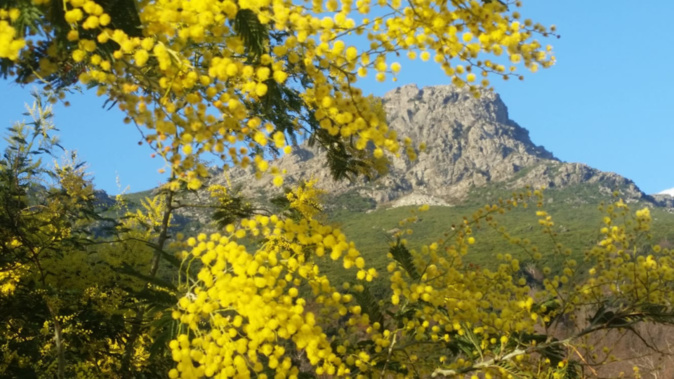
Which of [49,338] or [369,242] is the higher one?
[369,242]

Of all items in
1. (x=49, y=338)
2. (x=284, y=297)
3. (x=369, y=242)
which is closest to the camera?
(x=284, y=297)

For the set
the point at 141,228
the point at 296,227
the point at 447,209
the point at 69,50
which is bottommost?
the point at 296,227

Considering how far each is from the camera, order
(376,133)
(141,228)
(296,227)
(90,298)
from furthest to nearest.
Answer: (141,228)
(90,298)
(296,227)
(376,133)

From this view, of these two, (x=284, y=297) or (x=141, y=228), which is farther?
(x=141, y=228)

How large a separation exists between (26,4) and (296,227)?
3.89 ft

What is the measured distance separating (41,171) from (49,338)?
242cm

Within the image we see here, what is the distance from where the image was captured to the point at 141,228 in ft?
28.8

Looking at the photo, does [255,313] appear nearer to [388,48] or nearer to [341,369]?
[341,369]

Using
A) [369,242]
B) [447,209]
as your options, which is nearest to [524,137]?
[447,209]

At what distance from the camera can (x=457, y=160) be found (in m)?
146

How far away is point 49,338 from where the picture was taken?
588cm

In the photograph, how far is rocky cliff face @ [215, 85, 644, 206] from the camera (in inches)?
4988

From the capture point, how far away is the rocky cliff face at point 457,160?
127 m

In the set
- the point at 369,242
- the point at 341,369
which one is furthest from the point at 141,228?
the point at 369,242
